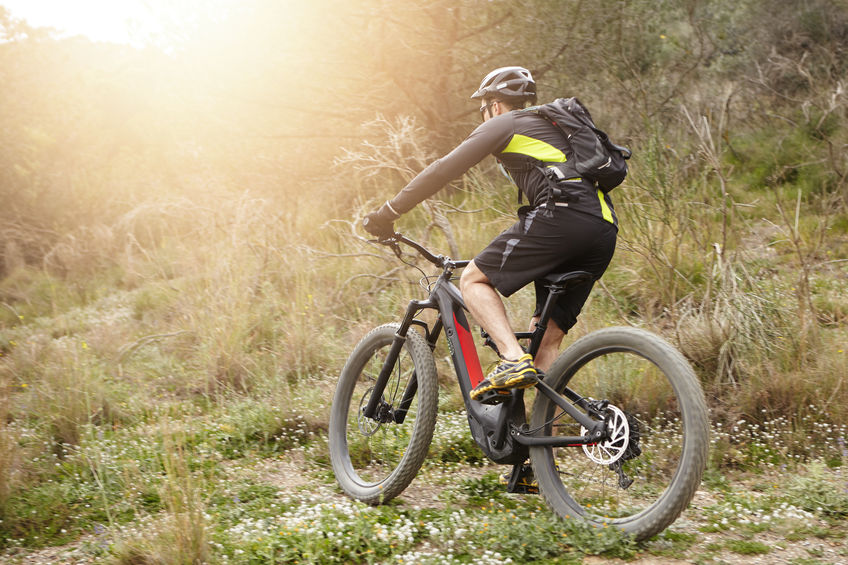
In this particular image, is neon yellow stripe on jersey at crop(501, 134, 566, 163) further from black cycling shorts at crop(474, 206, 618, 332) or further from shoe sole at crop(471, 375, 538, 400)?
shoe sole at crop(471, 375, 538, 400)

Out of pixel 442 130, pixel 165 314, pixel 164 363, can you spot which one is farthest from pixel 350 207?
pixel 164 363

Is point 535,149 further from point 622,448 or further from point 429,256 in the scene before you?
point 622,448

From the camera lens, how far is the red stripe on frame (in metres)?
3.38

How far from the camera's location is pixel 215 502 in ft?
11.8

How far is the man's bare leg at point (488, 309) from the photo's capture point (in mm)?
3064

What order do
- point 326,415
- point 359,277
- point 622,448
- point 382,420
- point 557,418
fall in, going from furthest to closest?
point 359,277, point 326,415, point 382,420, point 557,418, point 622,448

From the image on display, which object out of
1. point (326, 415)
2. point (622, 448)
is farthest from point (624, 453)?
point (326, 415)

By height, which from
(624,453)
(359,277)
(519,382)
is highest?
(359,277)

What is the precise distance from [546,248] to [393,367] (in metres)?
1.17

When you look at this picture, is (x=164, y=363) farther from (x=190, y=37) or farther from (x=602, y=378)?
(x=190, y=37)

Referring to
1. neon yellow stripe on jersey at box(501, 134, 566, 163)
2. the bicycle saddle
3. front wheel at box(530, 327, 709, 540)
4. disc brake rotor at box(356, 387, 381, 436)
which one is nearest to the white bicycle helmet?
neon yellow stripe on jersey at box(501, 134, 566, 163)

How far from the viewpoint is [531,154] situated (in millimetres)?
3016

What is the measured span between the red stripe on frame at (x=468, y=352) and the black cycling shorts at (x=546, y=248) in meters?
0.40

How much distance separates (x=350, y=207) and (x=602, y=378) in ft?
19.8
